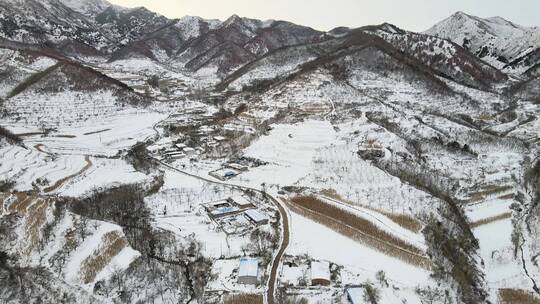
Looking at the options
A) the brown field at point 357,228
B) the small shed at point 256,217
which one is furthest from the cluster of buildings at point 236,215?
the brown field at point 357,228

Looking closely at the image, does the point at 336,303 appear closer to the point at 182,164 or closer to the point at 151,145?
the point at 182,164

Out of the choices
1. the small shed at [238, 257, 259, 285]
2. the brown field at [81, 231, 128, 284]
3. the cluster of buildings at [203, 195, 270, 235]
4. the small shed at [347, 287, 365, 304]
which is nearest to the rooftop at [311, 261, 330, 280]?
the small shed at [347, 287, 365, 304]

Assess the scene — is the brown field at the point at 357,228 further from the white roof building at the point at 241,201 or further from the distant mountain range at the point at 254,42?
the distant mountain range at the point at 254,42

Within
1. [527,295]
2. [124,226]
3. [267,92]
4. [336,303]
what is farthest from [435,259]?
[267,92]

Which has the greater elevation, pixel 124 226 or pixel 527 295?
pixel 124 226

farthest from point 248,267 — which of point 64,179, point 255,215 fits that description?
point 64,179

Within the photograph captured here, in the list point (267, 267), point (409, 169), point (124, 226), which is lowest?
point (267, 267)

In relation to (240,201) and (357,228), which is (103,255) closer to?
(240,201)
